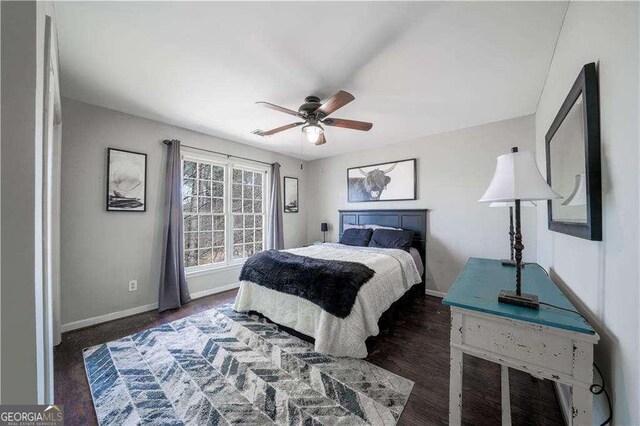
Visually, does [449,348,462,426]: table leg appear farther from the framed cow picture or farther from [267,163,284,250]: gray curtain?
[267,163,284,250]: gray curtain

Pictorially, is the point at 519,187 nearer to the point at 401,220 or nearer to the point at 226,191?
the point at 401,220

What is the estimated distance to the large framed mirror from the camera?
0.98 m

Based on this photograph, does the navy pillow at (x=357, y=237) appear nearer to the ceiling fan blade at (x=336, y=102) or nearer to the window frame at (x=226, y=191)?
the window frame at (x=226, y=191)

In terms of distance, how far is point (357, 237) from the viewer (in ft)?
12.8

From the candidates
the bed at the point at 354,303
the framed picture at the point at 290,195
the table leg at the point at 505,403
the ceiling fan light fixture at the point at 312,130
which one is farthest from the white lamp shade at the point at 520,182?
the framed picture at the point at 290,195

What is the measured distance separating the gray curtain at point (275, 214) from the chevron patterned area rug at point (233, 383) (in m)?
2.15

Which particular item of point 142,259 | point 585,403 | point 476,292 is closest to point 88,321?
point 142,259

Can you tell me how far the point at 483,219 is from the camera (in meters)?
3.20

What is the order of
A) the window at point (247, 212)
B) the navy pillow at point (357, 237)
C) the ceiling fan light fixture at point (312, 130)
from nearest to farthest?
the ceiling fan light fixture at point (312, 130), the navy pillow at point (357, 237), the window at point (247, 212)

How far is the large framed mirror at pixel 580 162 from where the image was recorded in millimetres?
984

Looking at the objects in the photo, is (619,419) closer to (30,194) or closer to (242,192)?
(30,194)

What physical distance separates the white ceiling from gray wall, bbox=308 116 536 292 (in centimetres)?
38

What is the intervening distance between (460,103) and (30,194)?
10.8 feet

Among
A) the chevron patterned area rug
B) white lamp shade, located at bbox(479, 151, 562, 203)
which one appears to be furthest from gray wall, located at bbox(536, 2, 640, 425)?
the chevron patterned area rug
